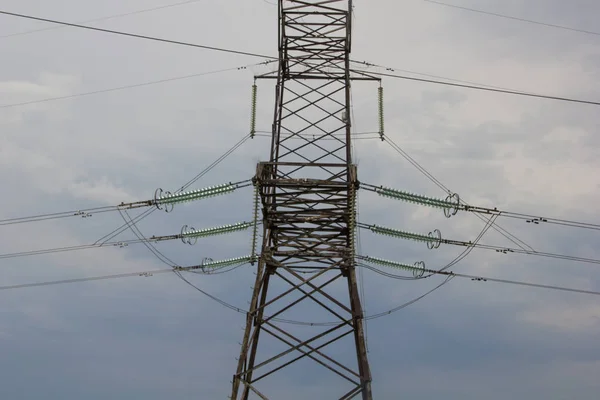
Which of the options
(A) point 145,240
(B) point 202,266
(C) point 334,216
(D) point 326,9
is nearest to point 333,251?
(C) point 334,216

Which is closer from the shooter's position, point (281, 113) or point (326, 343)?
point (326, 343)

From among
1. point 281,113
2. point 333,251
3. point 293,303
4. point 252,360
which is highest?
point 281,113

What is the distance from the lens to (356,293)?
3675 cm

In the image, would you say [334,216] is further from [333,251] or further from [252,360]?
[252,360]

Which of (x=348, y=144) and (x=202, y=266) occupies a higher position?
(x=348, y=144)

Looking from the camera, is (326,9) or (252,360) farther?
(326,9)

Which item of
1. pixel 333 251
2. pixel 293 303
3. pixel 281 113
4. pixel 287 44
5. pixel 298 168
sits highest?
pixel 287 44

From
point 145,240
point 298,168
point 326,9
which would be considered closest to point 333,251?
point 298,168

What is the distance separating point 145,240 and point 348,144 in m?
11.6

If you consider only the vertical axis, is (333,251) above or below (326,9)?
below

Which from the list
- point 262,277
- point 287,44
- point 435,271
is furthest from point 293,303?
point 287,44

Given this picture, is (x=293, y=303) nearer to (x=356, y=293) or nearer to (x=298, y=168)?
(x=356, y=293)

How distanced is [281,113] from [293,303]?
9533mm

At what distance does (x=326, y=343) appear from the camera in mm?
36125
